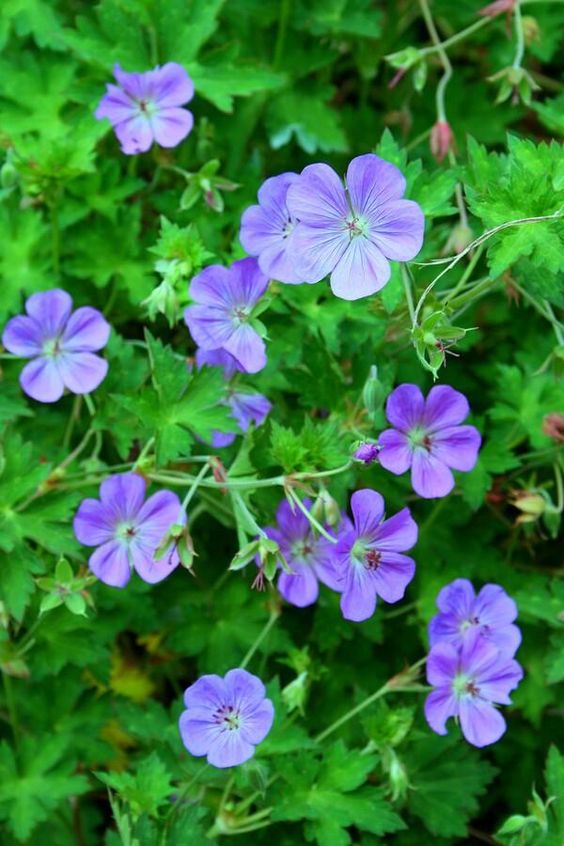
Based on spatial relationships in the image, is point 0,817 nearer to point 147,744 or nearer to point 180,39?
point 147,744

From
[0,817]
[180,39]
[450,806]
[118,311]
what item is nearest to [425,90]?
[180,39]

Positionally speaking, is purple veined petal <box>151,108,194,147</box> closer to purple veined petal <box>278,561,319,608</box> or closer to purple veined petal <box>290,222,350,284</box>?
purple veined petal <box>290,222,350,284</box>

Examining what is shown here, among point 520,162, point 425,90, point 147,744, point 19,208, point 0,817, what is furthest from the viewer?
point 425,90

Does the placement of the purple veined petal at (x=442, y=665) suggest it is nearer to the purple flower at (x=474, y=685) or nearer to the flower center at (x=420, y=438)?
the purple flower at (x=474, y=685)

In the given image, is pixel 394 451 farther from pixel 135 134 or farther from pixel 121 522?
pixel 135 134

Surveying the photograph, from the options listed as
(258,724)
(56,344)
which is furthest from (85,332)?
(258,724)

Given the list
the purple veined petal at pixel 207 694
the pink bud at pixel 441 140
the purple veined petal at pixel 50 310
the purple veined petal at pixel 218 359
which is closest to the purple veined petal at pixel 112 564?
the purple veined petal at pixel 207 694

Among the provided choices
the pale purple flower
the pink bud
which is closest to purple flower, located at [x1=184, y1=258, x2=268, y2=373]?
the pale purple flower
